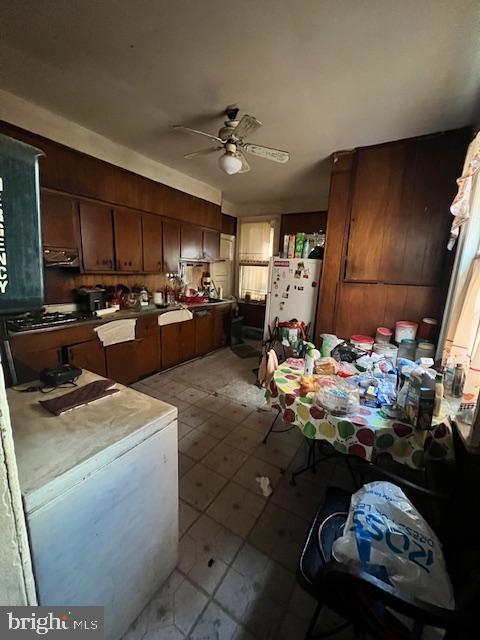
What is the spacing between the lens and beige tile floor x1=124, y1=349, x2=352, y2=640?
3.53 ft

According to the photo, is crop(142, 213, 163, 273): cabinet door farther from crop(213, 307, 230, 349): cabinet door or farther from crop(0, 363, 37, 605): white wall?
crop(0, 363, 37, 605): white wall

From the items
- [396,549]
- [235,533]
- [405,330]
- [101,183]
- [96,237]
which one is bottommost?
[235,533]

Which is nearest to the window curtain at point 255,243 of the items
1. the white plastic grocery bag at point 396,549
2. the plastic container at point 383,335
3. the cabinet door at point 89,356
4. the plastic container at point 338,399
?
the plastic container at point 383,335

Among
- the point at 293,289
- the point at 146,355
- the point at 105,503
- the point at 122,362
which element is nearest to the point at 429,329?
the point at 293,289

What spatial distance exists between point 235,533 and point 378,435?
98cm

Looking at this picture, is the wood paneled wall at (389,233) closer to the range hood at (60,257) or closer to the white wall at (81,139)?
the white wall at (81,139)

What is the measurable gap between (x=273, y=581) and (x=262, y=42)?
113 inches

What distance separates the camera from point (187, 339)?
3.84m

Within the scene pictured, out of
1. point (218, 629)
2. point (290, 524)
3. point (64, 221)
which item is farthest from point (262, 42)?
point (218, 629)

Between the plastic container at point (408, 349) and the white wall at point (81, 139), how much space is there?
11.5ft

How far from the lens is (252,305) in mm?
5410

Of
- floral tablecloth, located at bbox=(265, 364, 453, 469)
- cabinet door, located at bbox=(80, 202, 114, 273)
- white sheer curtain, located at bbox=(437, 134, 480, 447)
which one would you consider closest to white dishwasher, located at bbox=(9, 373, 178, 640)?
floral tablecloth, located at bbox=(265, 364, 453, 469)

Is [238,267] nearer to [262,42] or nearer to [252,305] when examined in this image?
[252,305]

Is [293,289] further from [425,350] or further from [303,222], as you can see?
[303,222]
